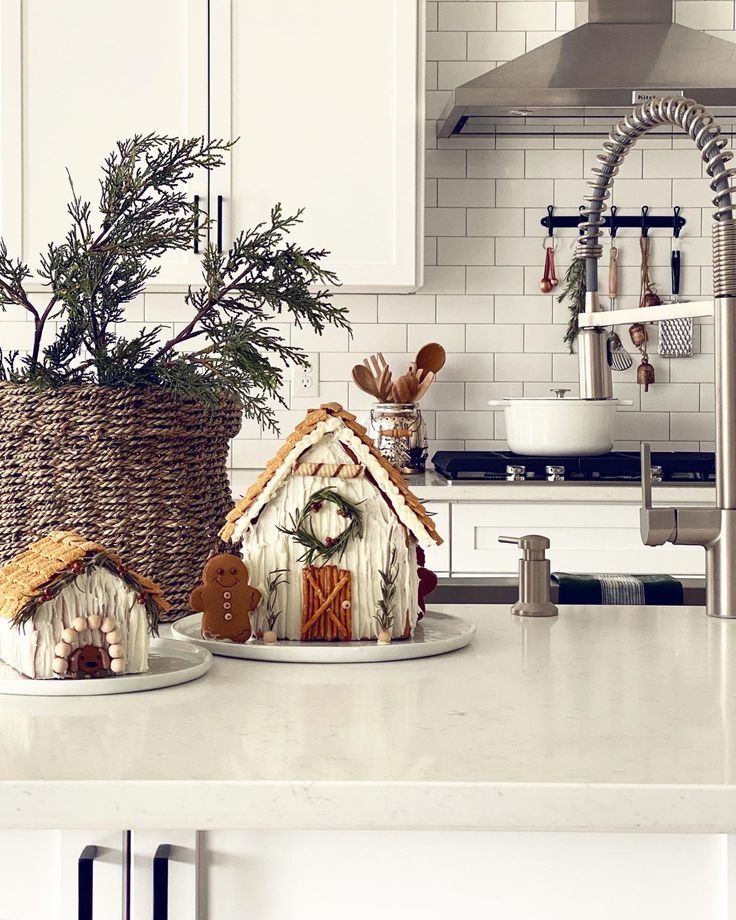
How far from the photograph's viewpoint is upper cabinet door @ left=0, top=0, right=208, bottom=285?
10.7ft

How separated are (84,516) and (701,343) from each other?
299 cm

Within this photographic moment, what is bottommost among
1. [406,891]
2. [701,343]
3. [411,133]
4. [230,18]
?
[406,891]

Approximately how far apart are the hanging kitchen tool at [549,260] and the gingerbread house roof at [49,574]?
9.43ft

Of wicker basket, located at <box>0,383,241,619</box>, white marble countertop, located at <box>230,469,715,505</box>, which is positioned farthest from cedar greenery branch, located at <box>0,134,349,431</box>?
white marble countertop, located at <box>230,469,715,505</box>

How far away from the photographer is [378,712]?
2.82 ft

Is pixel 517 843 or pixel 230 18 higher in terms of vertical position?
Result: pixel 230 18

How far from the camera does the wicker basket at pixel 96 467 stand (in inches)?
43.1

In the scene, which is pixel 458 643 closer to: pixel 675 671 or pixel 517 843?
pixel 675 671

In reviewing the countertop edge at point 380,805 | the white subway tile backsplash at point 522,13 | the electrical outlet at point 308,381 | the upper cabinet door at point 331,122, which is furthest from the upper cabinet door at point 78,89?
the countertop edge at point 380,805

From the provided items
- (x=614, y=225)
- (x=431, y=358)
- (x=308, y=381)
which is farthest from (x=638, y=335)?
(x=308, y=381)

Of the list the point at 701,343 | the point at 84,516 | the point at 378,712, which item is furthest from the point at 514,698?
the point at 701,343

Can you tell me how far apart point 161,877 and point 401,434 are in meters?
2.66

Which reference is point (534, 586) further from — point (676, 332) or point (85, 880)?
point (676, 332)

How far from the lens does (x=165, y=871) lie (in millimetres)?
756
